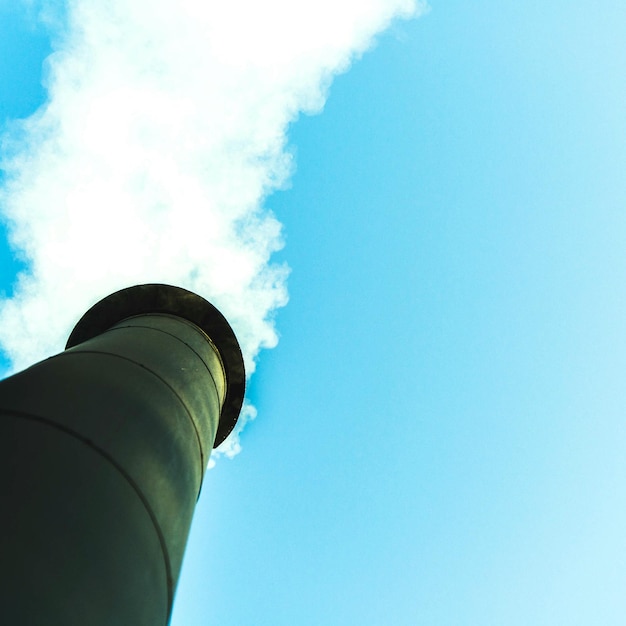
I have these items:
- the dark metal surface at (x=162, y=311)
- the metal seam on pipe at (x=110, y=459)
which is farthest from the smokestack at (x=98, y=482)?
the dark metal surface at (x=162, y=311)

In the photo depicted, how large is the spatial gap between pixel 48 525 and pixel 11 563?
1.29ft

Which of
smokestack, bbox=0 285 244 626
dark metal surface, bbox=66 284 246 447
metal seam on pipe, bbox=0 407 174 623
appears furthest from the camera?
dark metal surface, bbox=66 284 246 447

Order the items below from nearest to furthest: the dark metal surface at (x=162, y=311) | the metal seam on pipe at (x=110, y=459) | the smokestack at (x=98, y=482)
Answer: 1. the smokestack at (x=98, y=482)
2. the metal seam on pipe at (x=110, y=459)
3. the dark metal surface at (x=162, y=311)

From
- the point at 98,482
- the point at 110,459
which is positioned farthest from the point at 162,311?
the point at 98,482

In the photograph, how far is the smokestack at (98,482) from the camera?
3.09 metres

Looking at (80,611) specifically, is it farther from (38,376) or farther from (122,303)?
(122,303)

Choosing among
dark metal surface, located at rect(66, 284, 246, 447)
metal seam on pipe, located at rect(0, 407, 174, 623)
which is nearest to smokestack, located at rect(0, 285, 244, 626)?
metal seam on pipe, located at rect(0, 407, 174, 623)

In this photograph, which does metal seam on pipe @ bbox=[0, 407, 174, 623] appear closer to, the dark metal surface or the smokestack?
the smokestack

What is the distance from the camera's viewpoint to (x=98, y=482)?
3949mm

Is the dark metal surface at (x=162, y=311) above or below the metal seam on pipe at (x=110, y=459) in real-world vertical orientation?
above

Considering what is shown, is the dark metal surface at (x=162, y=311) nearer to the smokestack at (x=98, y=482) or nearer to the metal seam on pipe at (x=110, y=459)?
the smokestack at (x=98, y=482)

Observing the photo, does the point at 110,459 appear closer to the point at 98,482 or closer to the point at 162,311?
the point at 98,482

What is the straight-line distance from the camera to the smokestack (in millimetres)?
3092

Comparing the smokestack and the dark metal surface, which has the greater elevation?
the dark metal surface
